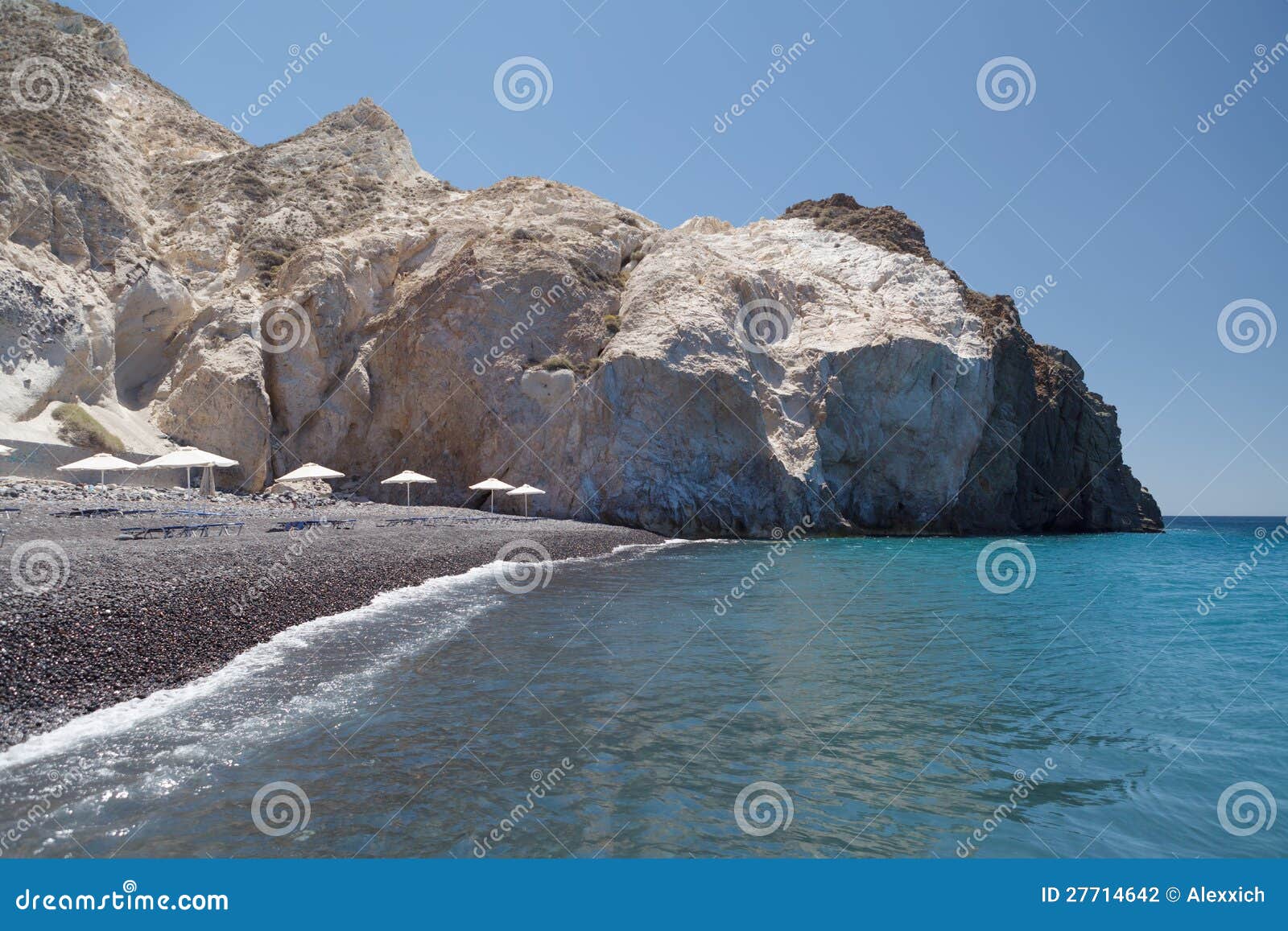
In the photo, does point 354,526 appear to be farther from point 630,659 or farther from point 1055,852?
point 1055,852

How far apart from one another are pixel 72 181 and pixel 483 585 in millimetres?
38693

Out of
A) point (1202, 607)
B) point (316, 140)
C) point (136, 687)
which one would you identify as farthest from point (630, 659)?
point (316, 140)

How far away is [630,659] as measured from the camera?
12.5m
